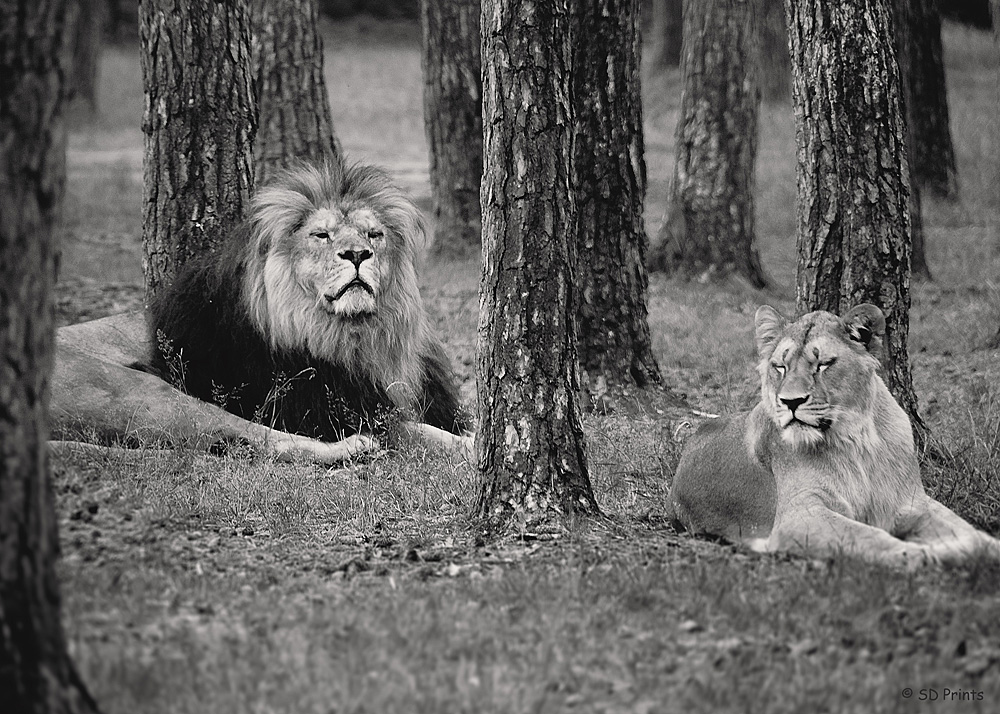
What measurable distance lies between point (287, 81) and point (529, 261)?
323 inches

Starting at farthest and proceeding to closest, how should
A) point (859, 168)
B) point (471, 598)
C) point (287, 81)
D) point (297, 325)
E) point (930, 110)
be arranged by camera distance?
1. point (930, 110)
2. point (287, 81)
3. point (297, 325)
4. point (859, 168)
5. point (471, 598)

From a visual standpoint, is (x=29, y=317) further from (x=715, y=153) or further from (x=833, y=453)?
(x=715, y=153)

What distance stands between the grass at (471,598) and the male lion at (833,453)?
0.29 meters

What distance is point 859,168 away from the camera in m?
8.08

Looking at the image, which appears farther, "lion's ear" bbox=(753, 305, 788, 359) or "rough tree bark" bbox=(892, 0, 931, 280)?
"rough tree bark" bbox=(892, 0, 931, 280)

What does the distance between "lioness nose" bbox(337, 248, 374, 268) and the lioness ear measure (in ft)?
11.8

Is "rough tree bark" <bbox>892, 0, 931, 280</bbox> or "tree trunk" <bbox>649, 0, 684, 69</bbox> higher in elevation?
"tree trunk" <bbox>649, 0, 684, 69</bbox>

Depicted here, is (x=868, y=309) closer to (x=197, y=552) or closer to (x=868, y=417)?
(x=868, y=417)

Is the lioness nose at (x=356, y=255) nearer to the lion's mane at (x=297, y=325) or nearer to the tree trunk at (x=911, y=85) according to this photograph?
the lion's mane at (x=297, y=325)

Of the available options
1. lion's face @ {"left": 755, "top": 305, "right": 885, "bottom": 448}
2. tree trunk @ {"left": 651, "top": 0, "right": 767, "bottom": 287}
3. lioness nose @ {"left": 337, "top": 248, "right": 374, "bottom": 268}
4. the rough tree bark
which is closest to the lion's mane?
lioness nose @ {"left": 337, "top": 248, "right": 374, "bottom": 268}

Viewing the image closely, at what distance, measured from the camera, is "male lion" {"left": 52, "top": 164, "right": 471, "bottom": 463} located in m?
8.83

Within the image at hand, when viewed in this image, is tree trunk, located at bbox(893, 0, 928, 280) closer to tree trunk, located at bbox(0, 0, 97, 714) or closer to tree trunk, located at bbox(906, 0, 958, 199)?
tree trunk, located at bbox(906, 0, 958, 199)

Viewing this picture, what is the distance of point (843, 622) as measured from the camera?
5.31 meters

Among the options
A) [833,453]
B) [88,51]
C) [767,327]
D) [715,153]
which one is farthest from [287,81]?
[88,51]
